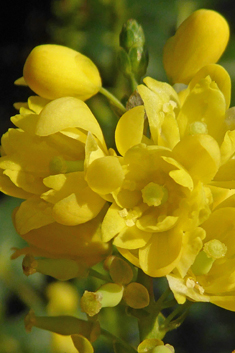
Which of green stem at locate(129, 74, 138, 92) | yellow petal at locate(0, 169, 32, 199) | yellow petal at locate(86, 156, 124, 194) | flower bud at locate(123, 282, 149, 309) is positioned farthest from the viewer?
green stem at locate(129, 74, 138, 92)

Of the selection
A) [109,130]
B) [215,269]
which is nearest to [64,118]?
[215,269]

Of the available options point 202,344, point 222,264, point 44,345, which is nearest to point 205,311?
point 202,344

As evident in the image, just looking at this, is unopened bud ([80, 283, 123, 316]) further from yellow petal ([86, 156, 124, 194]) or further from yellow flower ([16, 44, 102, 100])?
yellow flower ([16, 44, 102, 100])

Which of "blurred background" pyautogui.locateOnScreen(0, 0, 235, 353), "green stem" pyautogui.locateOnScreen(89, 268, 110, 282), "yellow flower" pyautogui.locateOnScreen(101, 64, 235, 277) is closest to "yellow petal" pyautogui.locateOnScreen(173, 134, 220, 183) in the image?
"yellow flower" pyautogui.locateOnScreen(101, 64, 235, 277)

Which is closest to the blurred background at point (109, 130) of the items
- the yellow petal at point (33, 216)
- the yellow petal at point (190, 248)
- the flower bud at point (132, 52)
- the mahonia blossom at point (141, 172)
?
the flower bud at point (132, 52)

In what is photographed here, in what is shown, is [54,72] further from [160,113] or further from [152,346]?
[152,346]

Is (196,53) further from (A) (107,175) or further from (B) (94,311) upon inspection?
(B) (94,311)
